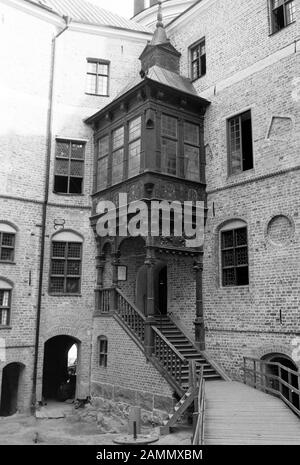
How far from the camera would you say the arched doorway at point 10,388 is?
1527 cm

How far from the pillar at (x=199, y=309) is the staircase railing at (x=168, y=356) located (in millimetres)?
1366

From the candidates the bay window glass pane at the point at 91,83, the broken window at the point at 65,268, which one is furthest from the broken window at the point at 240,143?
the broken window at the point at 65,268

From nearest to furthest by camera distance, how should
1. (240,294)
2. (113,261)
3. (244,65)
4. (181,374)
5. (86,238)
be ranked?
(181,374) < (240,294) < (244,65) < (113,261) < (86,238)

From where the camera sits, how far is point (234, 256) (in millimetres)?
13906

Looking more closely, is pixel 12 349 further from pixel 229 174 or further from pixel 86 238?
pixel 229 174

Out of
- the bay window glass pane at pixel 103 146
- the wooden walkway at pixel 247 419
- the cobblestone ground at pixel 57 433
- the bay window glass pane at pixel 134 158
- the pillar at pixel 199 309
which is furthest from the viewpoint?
the bay window glass pane at pixel 103 146

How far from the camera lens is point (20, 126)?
16500 millimetres

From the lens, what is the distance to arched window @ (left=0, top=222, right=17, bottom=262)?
15.5 metres

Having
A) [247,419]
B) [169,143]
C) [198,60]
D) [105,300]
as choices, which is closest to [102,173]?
[169,143]

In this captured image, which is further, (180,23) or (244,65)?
(180,23)

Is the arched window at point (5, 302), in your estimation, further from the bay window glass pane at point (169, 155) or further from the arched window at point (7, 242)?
the bay window glass pane at point (169, 155)

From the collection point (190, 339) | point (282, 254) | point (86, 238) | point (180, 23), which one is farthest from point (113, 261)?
point (180, 23)

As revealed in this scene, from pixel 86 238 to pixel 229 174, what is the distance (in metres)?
5.86

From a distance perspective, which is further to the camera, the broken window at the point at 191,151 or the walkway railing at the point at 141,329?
the broken window at the point at 191,151
